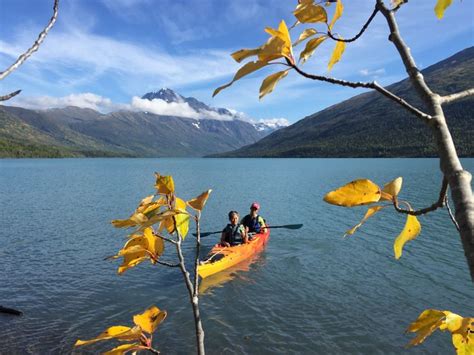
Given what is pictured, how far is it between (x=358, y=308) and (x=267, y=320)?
153 inches

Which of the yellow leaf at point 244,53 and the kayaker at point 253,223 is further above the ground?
the yellow leaf at point 244,53

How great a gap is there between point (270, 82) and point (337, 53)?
0.46m

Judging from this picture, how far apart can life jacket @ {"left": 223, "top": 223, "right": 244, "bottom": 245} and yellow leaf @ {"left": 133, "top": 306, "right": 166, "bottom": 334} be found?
19.9 meters

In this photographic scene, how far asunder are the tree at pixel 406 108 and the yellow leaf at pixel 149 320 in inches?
38.2

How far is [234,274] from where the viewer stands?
2042cm

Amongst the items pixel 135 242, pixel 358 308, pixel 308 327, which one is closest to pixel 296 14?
pixel 135 242

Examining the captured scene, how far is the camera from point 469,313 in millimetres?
15242

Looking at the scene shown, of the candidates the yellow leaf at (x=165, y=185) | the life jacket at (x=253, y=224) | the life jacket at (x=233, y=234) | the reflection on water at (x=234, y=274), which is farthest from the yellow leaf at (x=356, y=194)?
the life jacket at (x=253, y=224)

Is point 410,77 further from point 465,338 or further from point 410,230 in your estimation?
point 465,338

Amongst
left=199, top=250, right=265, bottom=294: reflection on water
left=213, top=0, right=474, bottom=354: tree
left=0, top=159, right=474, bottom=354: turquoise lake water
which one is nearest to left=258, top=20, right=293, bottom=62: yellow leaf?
left=213, top=0, right=474, bottom=354: tree

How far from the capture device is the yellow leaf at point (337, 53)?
55.8 inches

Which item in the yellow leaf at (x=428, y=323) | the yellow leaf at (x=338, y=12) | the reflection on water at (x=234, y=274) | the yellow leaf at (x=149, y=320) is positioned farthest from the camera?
the reflection on water at (x=234, y=274)

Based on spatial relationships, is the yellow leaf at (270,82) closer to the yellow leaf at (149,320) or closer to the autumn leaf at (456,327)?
the autumn leaf at (456,327)

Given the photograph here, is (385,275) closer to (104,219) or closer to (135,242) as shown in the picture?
(135,242)
